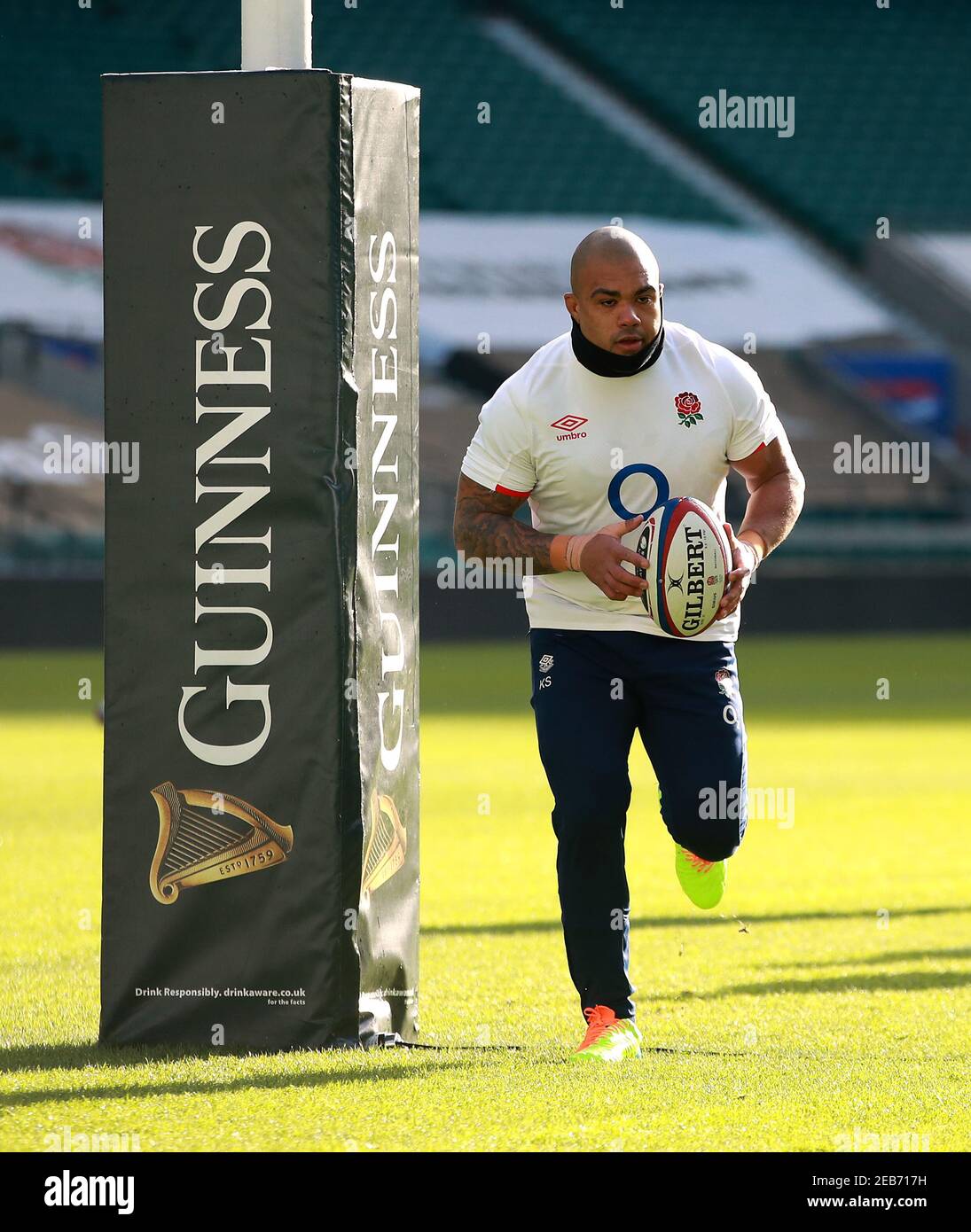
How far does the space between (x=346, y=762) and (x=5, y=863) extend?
4.64m

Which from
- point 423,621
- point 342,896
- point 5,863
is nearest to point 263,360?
point 342,896

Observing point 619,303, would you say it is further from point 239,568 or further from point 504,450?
point 239,568

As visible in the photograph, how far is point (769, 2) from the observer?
38.8 metres

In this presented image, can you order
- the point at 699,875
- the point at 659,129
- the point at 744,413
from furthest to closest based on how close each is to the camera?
the point at 659,129, the point at 699,875, the point at 744,413

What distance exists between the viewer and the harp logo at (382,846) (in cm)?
551

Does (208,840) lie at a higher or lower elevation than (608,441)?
lower

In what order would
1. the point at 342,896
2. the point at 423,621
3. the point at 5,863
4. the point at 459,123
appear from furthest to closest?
the point at 459,123 → the point at 423,621 → the point at 5,863 → the point at 342,896

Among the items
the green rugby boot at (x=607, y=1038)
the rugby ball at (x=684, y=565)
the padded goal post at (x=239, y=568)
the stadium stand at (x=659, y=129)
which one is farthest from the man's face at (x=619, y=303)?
the stadium stand at (x=659, y=129)

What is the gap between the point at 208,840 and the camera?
5422mm

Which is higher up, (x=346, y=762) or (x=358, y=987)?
(x=346, y=762)

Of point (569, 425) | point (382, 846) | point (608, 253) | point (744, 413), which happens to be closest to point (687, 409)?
point (744, 413)

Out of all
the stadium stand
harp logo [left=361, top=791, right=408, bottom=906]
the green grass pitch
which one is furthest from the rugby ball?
the stadium stand

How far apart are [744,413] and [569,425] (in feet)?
1.58
